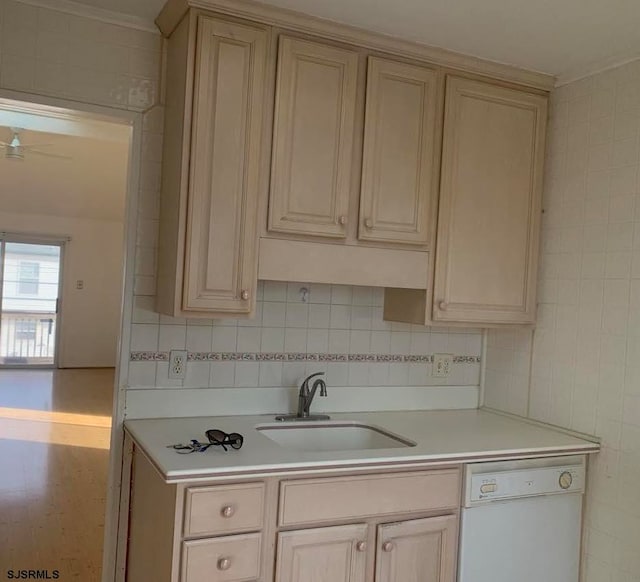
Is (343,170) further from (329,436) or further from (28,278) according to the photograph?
(28,278)

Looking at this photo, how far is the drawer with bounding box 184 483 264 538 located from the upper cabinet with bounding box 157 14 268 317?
62 centimetres

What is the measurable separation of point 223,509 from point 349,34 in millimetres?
1705

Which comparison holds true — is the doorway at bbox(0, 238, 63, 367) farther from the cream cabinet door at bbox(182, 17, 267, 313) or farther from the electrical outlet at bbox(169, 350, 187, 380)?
the cream cabinet door at bbox(182, 17, 267, 313)

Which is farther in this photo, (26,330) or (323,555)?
(26,330)

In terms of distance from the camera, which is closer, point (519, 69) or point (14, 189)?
point (519, 69)

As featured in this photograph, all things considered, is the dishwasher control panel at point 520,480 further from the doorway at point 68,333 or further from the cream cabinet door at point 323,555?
the doorway at point 68,333

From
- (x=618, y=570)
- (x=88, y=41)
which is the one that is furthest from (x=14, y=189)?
(x=618, y=570)

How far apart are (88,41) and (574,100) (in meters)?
1.97

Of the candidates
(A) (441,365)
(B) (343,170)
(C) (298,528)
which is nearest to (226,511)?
(C) (298,528)

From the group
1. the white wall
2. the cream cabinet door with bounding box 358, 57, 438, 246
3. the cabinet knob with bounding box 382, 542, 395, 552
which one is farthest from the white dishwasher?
the white wall

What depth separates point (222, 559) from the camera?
1830 mm

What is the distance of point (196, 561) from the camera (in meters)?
1.79

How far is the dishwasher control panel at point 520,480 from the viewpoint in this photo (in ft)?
7.22

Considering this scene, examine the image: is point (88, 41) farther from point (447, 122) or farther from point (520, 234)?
point (520, 234)
